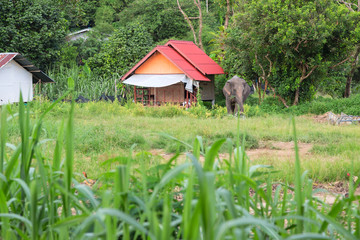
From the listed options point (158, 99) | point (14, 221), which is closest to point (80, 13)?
point (14, 221)

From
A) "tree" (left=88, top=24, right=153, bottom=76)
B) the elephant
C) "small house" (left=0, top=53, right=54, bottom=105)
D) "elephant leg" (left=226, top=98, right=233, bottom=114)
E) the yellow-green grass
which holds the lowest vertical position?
the yellow-green grass

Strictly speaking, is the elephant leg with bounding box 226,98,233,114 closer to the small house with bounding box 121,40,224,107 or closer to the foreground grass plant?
the small house with bounding box 121,40,224,107

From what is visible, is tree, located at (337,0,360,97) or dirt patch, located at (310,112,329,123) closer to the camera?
dirt patch, located at (310,112,329,123)

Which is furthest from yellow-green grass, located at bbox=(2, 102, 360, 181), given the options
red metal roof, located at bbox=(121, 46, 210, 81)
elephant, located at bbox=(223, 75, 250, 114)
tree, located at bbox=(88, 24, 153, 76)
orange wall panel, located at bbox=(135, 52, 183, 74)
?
tree, located at bbox=(88, 24, 153, 76)

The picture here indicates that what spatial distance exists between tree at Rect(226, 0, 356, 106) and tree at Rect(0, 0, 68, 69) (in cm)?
1023

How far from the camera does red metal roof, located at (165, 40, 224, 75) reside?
21.1 meters

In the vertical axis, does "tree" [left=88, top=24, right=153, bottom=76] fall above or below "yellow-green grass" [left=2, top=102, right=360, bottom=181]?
above

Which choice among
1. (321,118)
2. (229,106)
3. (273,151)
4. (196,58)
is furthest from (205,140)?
(196,58)

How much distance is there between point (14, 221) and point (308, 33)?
16.0 metres

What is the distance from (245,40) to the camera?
19.0 m

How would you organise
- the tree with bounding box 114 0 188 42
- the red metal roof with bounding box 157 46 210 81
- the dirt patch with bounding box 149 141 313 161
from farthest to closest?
the tree with bounding box 114 0 188 42 < the red metal roof with bounding box 157 46 210 81 < the dirt patch with bounding box 149 141 313 161

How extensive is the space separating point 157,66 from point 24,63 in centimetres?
573

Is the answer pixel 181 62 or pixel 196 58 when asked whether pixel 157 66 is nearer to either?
pixel 181 62

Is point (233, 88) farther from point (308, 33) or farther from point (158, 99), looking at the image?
point (158, 99)
